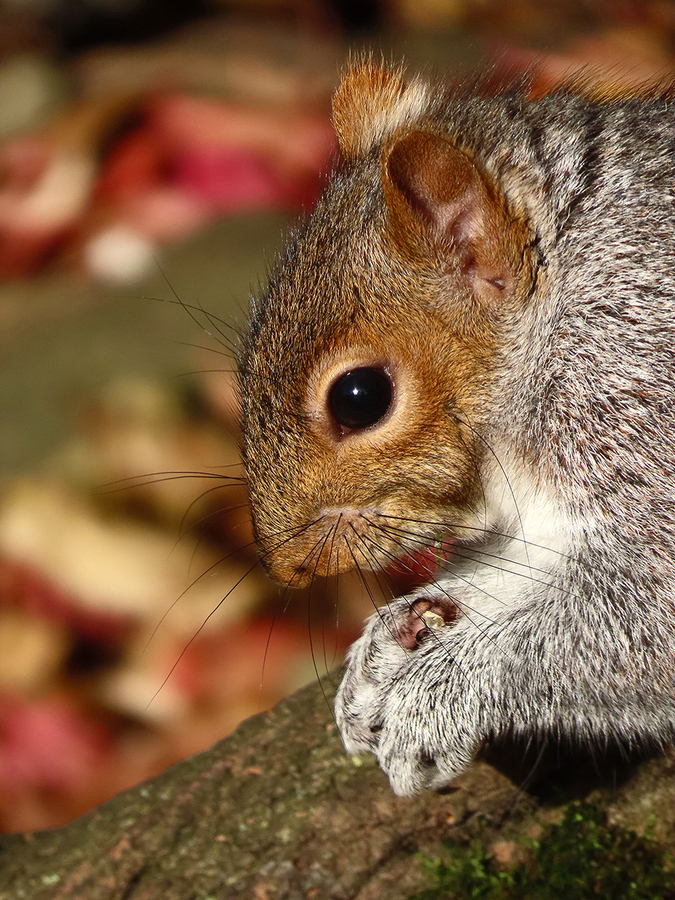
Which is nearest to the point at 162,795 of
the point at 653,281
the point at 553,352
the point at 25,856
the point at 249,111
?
the point at 25,856

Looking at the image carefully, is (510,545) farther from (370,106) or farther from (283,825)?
(370,106)

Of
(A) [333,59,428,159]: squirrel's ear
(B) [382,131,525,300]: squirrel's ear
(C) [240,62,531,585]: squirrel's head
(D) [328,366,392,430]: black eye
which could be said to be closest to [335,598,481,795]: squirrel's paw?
(C) [240,62,531,585]: squirrel's head

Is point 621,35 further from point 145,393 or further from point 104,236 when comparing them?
point 145,393

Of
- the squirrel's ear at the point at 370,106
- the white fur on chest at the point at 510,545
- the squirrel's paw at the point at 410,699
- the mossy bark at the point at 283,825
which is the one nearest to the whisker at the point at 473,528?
the white fur on chest at the point at 510,545

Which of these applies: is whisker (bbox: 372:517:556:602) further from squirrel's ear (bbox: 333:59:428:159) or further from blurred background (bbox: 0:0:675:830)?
squirrel's ear (bbox: 333:59:428:159)

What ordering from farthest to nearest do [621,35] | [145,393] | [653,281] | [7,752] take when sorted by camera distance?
[621,35], [145,393], [7,752], [653,281]

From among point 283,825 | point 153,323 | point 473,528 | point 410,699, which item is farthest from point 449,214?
point 153,323
